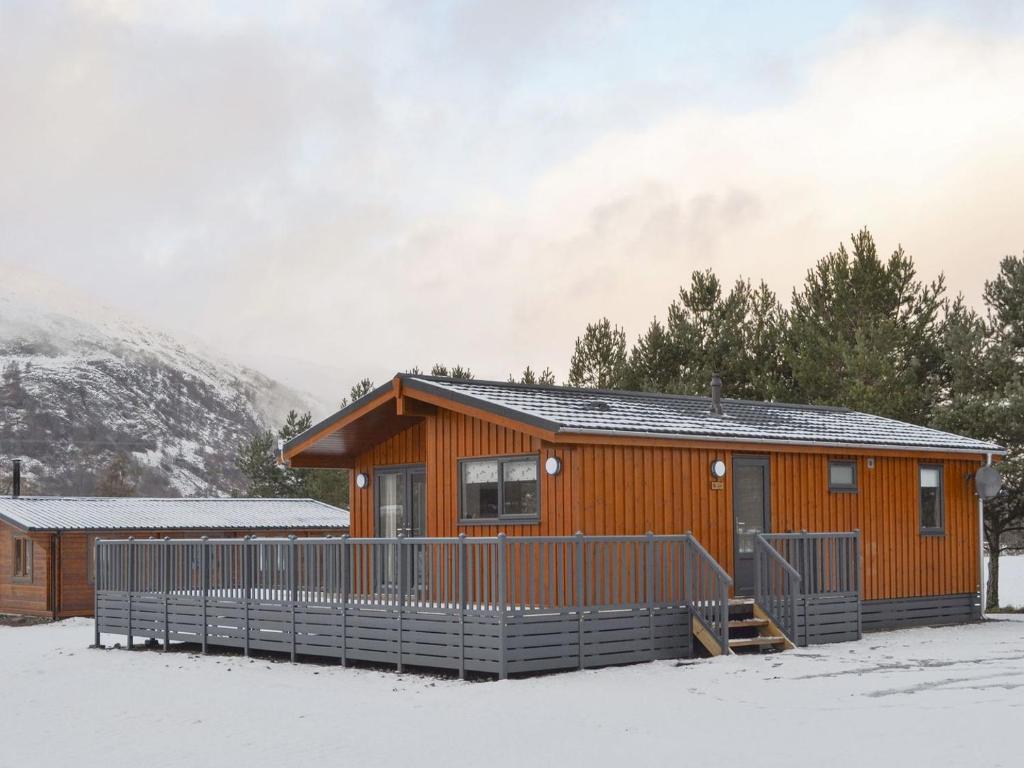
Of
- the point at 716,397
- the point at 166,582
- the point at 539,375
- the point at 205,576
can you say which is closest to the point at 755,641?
the point at 716,397

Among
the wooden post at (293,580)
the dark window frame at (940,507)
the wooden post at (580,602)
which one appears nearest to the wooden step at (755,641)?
the wooden post at (580,602)

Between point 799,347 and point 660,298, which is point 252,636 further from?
point 660,298

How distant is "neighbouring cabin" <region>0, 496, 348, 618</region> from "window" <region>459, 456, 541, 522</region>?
1485cm

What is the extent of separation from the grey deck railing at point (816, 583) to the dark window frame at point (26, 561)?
2179 cm

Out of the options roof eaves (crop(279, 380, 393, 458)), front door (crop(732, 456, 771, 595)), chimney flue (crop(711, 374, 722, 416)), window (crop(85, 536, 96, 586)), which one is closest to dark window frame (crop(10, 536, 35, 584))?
window (crop(85, 536, 96, 586))

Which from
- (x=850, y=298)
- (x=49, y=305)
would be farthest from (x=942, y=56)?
(x=49, y=305)

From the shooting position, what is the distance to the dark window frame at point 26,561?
104ft

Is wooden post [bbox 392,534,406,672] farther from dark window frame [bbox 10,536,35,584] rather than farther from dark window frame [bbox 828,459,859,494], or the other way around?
dark window frame [bbox 10,536,35,584]

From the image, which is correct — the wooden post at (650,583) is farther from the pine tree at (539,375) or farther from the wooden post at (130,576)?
the pine tree at (539,375)

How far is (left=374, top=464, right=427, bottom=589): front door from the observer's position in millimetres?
17844

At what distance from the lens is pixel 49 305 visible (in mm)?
199500

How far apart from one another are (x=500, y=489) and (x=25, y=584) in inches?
792

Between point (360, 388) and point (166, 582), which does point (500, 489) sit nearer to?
point (166, 582)

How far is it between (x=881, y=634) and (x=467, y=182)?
15.7 meters
